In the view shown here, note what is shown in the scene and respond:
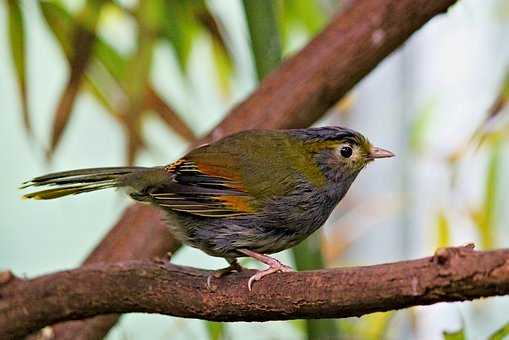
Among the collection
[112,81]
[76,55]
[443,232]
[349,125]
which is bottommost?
[443,232]

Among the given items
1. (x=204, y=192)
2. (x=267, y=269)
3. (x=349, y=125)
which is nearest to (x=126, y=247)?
(x=204, y=192)

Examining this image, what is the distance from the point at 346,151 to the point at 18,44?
2.87 feet

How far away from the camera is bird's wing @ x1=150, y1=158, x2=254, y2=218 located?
6.57 feet

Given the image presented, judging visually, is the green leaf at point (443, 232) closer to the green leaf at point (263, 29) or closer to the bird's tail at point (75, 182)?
the green leaf at point (263, 29)

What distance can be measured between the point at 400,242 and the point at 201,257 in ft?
3.74

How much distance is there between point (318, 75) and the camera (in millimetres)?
2367

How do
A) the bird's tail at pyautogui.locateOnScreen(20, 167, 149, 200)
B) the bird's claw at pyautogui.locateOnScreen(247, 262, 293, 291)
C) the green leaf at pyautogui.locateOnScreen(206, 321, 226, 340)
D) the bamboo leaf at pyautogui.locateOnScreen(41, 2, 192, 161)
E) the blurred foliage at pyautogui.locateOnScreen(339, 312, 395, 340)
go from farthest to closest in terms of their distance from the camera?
1. the blurred foliage at pyautogui.locateOnScreen(339, 312, 395, 340)
2. the bamboo leaf at pyautogui.locateOnScreen(41, 2, 192, 161)
3. the green leaf at pyautogui.locateOnScreen(206, 321, 226, 340)
4. the bird's tail at pyautogui.locateOnScreen(20, 167, 149, 200)
5. the bird's claw at pyautogui.locateOnScreen(247, 262, 293, 291)

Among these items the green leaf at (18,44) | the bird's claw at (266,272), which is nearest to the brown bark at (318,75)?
the green leaf at (18,44)

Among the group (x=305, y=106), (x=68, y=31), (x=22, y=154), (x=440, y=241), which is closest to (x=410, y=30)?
(x=305, y=106)

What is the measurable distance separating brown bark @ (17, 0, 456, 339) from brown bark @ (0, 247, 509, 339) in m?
0.28

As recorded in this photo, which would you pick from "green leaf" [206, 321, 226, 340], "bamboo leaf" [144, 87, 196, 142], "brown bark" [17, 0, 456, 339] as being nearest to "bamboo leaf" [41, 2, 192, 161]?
"bamboo leaf" [144, 87, 196, 142]

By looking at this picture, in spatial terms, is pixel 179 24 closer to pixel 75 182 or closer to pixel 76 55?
pixel 76 55

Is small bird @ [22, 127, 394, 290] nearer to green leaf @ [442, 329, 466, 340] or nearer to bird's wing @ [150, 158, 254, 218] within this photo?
bird's wing @ [150, 158, 254, 218]

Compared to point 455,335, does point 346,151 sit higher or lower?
higher
